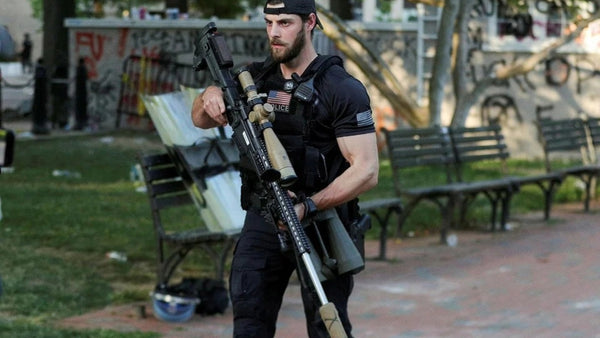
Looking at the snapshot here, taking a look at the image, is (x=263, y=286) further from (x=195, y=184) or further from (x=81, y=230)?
(x=81, y=230)

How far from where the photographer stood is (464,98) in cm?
1288

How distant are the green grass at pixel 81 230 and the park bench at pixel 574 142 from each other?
47cm

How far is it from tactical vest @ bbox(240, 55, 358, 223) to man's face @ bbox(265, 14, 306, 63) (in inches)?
4.2

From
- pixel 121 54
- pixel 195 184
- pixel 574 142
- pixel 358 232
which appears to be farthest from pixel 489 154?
pixel 121 54

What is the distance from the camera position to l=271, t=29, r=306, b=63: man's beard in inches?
205

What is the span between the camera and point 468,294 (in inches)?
351

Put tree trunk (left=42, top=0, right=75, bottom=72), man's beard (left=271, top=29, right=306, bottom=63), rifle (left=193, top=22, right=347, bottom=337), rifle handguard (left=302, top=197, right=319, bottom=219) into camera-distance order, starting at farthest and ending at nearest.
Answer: tree trunk (left=42, top=0, right=75, bottom=72) → man's beard (left=271, top=29, right=306, bottom=63) → rifle handguard (left=302, top=197, right=319, bottom=219) → rifle (left=193, top=22, right=347, bottom=337)

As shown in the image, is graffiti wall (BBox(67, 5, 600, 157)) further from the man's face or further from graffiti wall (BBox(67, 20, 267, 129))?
the man's face

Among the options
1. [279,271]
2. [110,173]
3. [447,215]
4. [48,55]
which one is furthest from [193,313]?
[48,55]

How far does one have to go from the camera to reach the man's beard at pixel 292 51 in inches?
205

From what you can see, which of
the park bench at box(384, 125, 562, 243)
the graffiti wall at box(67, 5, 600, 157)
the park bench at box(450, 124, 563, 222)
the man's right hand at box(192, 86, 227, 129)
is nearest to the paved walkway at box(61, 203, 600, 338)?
the park bench at box(384, 125, 562, 243)

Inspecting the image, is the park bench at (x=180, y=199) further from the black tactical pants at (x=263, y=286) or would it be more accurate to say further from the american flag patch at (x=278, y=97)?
the american flag patch at (x=278, y=97)

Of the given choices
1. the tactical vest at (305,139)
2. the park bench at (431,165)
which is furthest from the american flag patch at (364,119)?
the park bench at (431,165)

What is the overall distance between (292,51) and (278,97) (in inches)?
8.3
